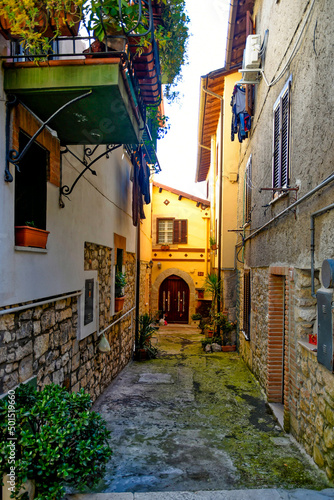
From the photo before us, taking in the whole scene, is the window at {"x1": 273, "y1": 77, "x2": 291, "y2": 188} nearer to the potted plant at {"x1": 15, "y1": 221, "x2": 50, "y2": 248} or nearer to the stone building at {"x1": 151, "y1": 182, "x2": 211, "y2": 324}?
the potted plant at {"x1": 15, "y1": 221, "x2": 50, "y2": 248}

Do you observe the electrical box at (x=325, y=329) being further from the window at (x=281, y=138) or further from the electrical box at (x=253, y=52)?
the electrical box at (x=253, y=52)

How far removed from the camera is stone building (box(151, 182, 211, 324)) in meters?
18.5

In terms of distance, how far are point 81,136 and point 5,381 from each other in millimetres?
2732

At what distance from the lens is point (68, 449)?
2.53 m

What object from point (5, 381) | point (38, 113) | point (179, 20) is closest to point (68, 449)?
point (5, 381)

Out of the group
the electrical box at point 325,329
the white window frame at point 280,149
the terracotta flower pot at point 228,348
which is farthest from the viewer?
the terracotta flower pot at point 228,348

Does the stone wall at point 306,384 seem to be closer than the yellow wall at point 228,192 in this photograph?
Yes

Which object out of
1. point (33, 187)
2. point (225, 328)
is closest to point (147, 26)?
point (33, 187)

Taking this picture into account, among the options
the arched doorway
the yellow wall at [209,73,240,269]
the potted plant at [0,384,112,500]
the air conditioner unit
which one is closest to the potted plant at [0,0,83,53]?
the potted plant at [0,384,112,500]

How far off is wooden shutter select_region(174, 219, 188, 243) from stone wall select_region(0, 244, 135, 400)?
34.2ft

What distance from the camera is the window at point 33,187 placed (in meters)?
4.11

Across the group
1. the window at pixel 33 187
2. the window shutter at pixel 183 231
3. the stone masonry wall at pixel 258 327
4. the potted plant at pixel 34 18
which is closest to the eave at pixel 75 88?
the potted plant at pixel 34 18

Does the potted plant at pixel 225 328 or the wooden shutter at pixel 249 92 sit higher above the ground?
the wooden shutter at pixel 249 92

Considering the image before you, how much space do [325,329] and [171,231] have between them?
49.9 feet
